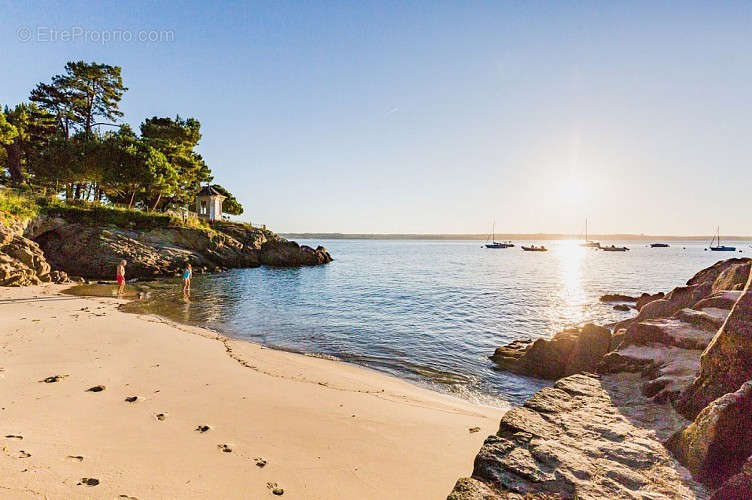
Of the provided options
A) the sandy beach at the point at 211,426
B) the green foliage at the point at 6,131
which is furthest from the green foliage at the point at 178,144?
the sandy beach at the point at 211,426

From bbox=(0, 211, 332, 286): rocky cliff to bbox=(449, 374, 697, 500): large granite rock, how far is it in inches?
1082

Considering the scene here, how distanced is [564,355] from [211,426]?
10.7m

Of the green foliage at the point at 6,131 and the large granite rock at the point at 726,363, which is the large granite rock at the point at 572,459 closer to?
the large granite rock at the point at 726,363

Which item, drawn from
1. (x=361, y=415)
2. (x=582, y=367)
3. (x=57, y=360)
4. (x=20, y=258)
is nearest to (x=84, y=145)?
(x=20, y=258)

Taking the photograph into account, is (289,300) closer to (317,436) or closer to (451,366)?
(451,366)

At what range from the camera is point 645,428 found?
4.14 metres

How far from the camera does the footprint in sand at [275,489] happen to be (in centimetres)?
429

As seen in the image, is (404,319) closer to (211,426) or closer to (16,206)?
(211,426)

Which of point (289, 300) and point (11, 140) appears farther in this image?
point (11, 140)

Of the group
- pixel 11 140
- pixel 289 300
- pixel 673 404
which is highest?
pixel 11 140

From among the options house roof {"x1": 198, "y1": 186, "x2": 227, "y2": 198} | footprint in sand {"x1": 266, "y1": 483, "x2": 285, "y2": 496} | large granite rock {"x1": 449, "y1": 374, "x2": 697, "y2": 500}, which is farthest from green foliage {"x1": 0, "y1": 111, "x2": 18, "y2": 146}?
large granite rock {"x1": 449, "y1": 374, "x2": 697, "y2": 500}

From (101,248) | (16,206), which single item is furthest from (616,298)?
(16,206)

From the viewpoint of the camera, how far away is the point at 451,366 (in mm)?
12500

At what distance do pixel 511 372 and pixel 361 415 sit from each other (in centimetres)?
732
